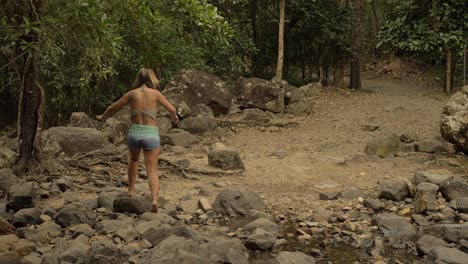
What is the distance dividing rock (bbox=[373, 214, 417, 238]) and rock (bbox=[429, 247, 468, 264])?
86 cm

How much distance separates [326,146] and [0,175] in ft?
24.3

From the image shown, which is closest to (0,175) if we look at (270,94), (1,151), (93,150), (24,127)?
(24,127)

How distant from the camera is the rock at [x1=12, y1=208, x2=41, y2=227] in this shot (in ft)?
22.3

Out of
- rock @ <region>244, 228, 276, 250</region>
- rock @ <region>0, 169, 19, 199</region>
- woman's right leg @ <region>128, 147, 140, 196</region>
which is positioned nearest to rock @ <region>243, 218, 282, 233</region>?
rock @ <region>244, 228, 276, 250</region>

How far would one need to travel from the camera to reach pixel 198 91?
15.1 m

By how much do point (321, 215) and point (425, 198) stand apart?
Answer: 1.74 meters

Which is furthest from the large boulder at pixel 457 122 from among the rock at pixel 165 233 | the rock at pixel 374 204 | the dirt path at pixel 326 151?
the rock at pixel 165 233

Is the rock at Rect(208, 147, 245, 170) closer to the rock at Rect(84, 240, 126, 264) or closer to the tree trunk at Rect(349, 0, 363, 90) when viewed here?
the rock at Rect(84, 240, 126, 264)

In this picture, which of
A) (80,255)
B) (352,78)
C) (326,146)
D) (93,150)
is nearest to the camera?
(80,255)

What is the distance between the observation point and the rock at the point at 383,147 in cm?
1138

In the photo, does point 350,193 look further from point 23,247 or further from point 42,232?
point 23,247

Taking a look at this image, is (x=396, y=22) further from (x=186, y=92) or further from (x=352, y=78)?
(x=352, y=78)

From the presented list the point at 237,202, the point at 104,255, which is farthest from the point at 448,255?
the point at 104,255

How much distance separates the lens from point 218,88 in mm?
15516
